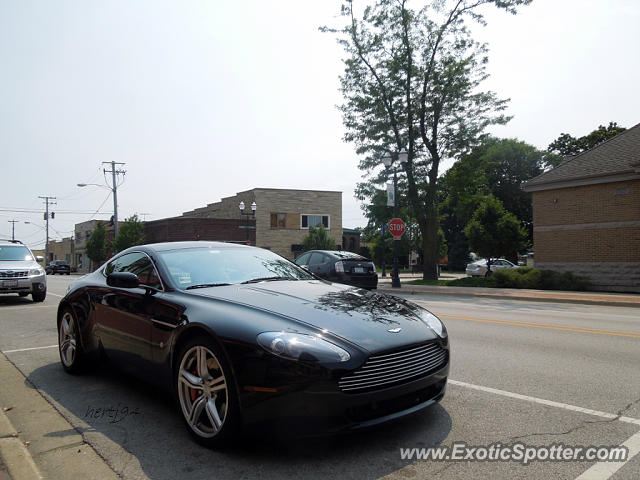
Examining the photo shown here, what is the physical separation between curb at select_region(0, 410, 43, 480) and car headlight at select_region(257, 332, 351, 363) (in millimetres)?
1495

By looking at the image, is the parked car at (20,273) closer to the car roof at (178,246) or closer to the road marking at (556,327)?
the car roof at (178,246)

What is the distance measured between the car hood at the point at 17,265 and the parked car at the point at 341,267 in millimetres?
7722

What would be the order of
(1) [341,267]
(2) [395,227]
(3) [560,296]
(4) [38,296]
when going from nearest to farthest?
(4) [38,296]
(1) [341,267]
(3) [560,296]
(2) [395,227]

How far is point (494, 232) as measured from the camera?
26.0m

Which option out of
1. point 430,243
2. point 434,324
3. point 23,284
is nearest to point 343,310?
point 434,324

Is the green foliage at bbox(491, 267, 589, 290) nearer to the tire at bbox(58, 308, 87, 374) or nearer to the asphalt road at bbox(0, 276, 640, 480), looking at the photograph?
the asphalt road at bbox(0, 276, 640, 480)

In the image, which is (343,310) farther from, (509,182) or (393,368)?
(509,182)

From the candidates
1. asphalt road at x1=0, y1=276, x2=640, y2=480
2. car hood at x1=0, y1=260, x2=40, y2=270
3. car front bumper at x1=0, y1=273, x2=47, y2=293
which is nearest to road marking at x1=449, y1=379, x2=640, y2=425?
asphalt road at x1=0, y1=276, x2=640, y2=480

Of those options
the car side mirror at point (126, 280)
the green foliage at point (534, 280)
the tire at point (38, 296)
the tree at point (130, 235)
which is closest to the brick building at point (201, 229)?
the tree at point (130, 235)

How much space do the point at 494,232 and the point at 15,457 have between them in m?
25.9

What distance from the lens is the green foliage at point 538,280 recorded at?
19109 millimetres

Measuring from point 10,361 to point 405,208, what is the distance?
2081 centimetres

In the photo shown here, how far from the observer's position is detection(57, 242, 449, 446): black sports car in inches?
108

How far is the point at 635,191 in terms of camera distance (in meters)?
18.9
